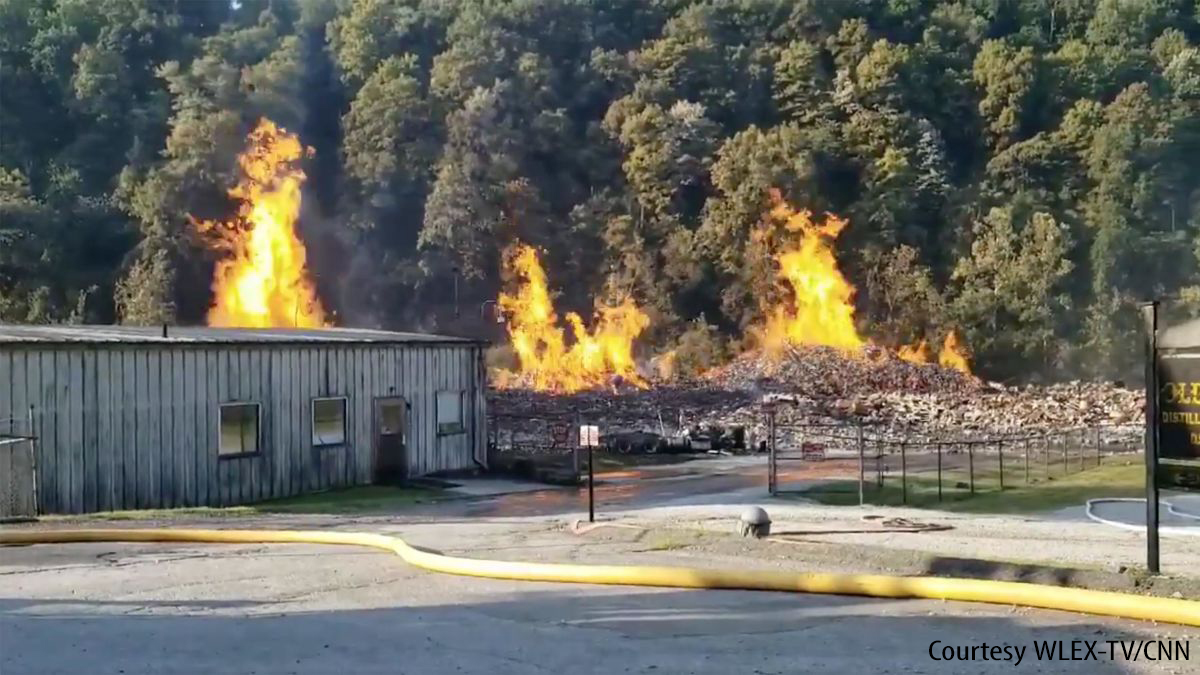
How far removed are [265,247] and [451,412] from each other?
3666cm

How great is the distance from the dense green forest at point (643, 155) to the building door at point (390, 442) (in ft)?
118

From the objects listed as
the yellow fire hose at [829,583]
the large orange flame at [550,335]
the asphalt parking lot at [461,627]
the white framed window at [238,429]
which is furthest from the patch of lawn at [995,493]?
the large orange flame at [550,335]

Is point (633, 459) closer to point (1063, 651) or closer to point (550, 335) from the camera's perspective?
point (1063, 651)

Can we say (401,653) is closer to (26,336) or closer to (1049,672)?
(1049,672)

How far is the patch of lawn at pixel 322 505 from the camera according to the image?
21.4 m

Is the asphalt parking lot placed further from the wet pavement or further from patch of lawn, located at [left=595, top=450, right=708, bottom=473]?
patch of lawn, located at [left=595, top=450, right=708, bottom=473]

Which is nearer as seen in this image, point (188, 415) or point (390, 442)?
point (188, 415)

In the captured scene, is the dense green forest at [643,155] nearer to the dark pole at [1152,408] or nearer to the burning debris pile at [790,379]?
the burning debris pile at [790,379]

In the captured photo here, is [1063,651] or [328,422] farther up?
[328,422]

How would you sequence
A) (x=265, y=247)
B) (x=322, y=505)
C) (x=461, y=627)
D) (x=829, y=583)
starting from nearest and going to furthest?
(x=461, y=627), (x=829, y=583), (x=322, y=505), (x=265, y=247)

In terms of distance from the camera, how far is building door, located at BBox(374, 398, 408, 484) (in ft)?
91.0

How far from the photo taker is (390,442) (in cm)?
2795

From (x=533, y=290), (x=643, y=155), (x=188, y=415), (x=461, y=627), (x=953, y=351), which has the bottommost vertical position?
(x=461, y=627)

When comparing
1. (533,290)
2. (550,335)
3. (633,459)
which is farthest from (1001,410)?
(533,290)
